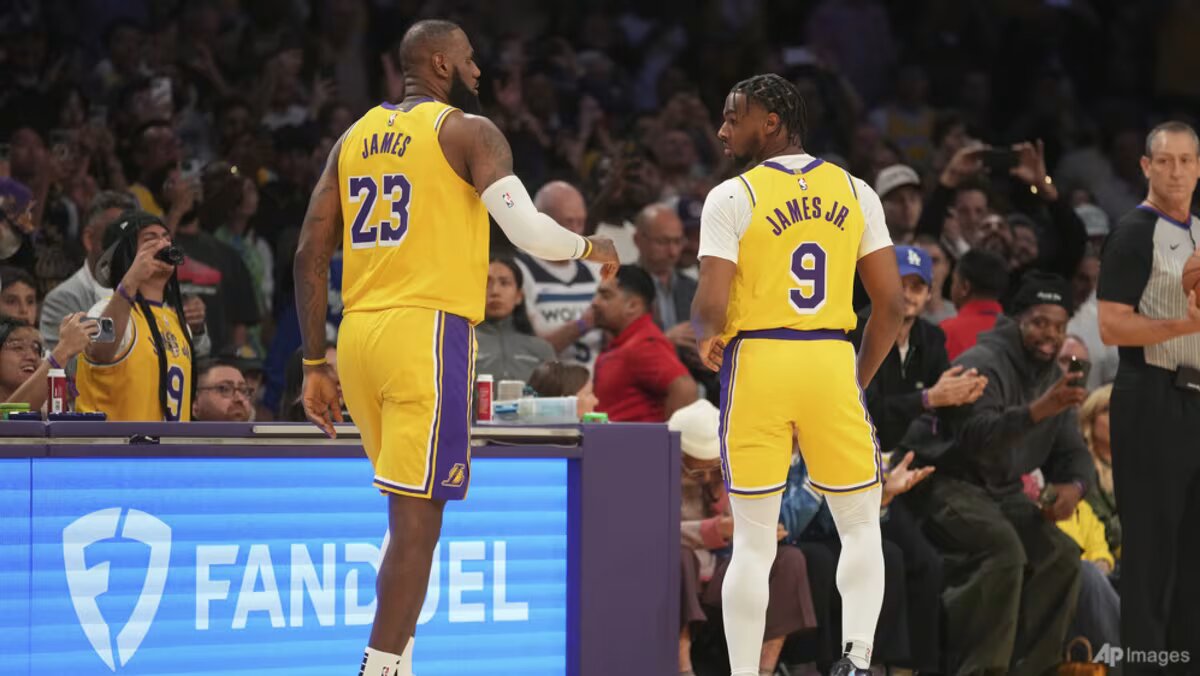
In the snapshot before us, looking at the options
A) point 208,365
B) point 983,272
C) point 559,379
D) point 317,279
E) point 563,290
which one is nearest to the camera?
point 317,279

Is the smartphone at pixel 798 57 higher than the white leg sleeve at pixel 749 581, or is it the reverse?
the smartphone at pixel 798 57

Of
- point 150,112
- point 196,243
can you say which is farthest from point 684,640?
point 150,112

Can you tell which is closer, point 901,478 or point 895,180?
point 901,478

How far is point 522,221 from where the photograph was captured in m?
4.51

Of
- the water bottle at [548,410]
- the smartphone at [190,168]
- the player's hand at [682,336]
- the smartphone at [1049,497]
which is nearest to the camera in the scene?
the water bottle at [548,410]

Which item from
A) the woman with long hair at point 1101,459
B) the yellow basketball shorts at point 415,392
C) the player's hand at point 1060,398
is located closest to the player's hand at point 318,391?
the yellow basketball shorts at point 415,392

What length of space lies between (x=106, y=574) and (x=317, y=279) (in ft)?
4.06

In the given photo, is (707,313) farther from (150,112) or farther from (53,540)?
(150,112)

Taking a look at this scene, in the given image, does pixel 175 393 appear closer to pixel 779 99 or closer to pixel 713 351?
pixel 713 351

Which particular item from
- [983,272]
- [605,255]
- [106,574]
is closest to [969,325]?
[983,272]

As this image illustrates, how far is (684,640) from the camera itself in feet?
21.4

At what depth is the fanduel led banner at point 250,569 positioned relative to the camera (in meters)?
4.99

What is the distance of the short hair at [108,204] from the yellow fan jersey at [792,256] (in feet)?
11.3

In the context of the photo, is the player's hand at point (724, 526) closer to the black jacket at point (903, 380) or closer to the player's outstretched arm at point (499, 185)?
the black jacket at point (903, 380)
